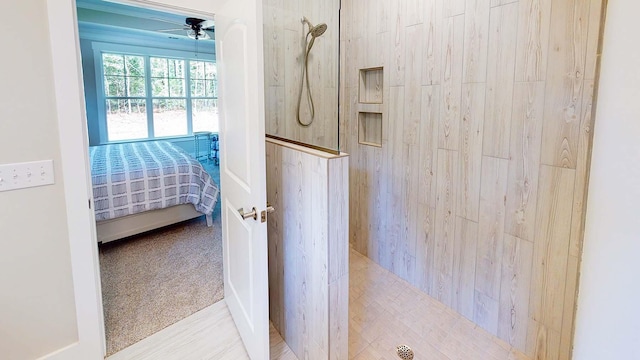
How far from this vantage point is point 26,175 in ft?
4.93

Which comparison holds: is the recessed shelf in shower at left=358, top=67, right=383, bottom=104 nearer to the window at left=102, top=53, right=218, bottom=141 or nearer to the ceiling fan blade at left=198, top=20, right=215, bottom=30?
the ceiling fan blade at left=198, top=20, right=215, bottom=30

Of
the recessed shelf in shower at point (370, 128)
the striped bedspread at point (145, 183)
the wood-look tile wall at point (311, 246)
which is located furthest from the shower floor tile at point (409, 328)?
the striped bedspread at point (145, 183)

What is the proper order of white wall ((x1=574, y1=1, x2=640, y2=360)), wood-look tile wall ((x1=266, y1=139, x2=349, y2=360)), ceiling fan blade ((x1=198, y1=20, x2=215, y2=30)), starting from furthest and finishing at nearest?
ceiling fan blade ((x1=198, y1=20, x2=215, y2=30)) → wood-look tile wall ((x1=266, y1=139, x2=349, y2=360)) → white wall ((x1=574, y1=1, x2=640, y2=360))

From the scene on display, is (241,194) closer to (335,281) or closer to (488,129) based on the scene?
(335,281)

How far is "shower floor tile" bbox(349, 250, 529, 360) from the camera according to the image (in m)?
1.89

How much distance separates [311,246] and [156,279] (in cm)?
170

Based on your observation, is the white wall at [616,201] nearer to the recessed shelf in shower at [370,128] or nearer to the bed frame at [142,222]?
the recessed shelf in shower at [370,128]

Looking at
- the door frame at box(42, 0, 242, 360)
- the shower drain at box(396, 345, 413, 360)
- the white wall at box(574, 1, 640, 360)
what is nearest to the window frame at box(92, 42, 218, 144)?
the door frame at box(42, 0, 242, 360)

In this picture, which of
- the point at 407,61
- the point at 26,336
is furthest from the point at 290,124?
the point at 26,336

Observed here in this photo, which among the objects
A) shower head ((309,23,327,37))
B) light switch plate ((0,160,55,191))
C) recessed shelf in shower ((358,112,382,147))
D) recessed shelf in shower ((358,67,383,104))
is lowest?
light switch plate ((0,160,55,191))

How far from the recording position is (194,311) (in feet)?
7.48

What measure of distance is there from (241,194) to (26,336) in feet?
4.10

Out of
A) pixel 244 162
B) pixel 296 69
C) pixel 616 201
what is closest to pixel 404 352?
pixel 244 162

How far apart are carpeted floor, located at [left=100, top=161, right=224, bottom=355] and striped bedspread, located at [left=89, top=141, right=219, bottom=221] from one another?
37 centimetres
